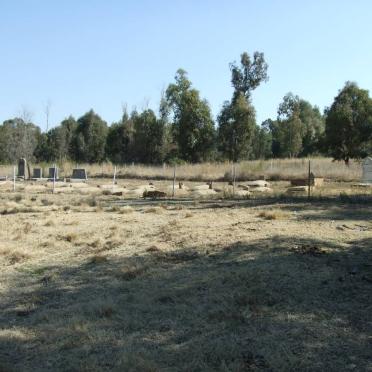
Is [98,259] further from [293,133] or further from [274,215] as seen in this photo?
[293,133]

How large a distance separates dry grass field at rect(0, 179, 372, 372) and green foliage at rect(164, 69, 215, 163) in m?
39.3

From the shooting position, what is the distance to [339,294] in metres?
5.34

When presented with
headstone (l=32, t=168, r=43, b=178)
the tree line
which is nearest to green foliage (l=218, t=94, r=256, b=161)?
the tree line

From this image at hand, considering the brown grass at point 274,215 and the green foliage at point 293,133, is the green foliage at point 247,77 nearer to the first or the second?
the green foliage at point 293,133

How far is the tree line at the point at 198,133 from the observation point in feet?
119

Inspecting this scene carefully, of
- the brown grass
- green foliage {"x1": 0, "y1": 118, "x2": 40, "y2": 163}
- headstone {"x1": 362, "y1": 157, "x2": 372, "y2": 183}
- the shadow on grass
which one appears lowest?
the shadow on grass

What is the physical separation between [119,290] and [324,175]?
27.2 metres

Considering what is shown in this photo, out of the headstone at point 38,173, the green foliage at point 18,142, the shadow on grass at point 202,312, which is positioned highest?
the green foliage at point 18,142

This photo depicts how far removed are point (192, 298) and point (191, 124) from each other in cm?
4378

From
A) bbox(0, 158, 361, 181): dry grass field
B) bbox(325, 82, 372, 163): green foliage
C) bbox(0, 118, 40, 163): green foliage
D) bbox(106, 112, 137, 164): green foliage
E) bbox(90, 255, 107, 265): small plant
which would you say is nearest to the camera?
bbox(90, 255, 107, 265): small plant

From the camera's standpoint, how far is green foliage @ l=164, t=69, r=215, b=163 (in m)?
48.8

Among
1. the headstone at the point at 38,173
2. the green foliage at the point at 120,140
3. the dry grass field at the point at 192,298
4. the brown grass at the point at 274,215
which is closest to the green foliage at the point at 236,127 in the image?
the green foliage at the point at 120,140

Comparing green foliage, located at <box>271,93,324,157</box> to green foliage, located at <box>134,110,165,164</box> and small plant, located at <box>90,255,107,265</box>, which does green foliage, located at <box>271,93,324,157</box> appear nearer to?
green foliage, located at <box>134,110,165,164</box>

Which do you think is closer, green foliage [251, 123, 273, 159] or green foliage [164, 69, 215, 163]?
green foliage [164, 69, 215, 163]
